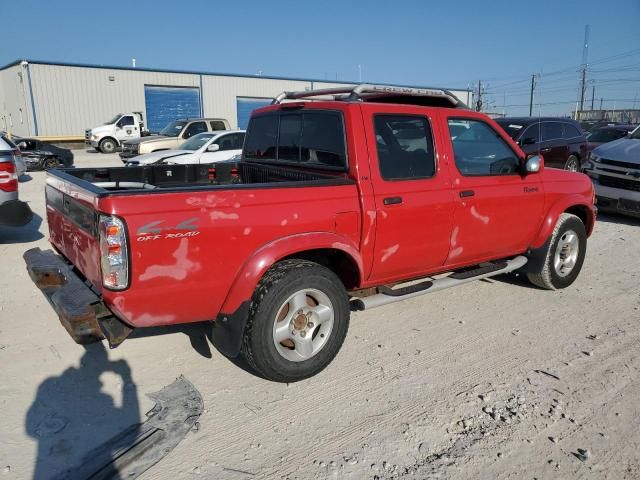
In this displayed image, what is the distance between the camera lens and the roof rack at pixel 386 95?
3.96m

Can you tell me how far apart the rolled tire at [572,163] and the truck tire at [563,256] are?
740cm

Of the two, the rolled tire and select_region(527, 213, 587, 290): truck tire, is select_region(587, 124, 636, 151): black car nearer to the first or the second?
the rolled tire

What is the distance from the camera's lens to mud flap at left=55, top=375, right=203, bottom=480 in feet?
8.48

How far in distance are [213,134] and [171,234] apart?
1115cm

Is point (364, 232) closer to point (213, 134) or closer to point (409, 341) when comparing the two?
A: point (409, 341)

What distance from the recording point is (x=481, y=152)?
456 centimetres

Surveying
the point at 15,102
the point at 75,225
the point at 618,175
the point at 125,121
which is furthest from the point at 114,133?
the point at 75,225

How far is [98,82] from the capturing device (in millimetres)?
30438

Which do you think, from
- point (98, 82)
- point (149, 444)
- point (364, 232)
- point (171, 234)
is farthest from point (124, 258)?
point (98, 82)

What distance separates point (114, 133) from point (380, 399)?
24.9 m

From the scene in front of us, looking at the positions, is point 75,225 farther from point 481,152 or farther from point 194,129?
point 194,129

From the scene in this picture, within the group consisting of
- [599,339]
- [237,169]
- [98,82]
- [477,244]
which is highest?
[98,82]

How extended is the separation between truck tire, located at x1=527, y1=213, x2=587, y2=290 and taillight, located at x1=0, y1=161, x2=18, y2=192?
6.27m

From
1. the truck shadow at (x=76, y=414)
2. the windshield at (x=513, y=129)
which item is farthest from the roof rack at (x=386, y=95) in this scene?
the windshield at (x=513, y=129)
